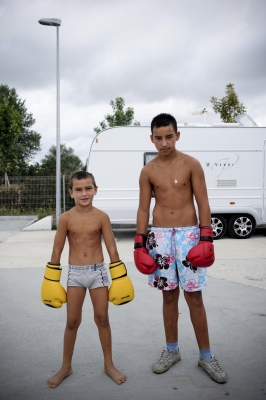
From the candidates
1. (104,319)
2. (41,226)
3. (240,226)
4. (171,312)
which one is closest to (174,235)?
(171,312)

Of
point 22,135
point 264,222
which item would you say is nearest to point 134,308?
point 264,222

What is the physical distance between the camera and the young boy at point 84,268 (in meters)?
2.68

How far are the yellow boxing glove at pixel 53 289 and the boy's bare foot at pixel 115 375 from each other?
59cm

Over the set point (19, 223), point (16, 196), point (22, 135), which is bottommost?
point (19, 223)

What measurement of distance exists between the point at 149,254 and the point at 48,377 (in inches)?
44.7

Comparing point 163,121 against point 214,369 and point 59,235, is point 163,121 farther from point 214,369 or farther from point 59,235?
point 214,369

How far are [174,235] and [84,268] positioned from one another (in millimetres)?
706

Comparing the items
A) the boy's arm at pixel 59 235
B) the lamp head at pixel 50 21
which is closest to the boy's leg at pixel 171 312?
the boy's arm at pixel 59 235

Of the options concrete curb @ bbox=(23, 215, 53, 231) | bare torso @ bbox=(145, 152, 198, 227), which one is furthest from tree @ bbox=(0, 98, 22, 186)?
bare torso @ bbox=(145, 152, 198, 227)

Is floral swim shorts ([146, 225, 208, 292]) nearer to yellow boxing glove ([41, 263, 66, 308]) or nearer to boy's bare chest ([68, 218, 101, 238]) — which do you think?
boy's bare chest ([68, 218, 101, 238])

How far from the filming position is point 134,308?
4219 millimetres

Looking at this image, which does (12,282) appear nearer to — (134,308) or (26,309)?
(26,309)

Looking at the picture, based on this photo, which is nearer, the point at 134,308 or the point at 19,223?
the point at 134,308

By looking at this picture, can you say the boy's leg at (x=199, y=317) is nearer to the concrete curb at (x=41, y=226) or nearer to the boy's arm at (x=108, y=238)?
the boy's arm at (x=108, y=238)
